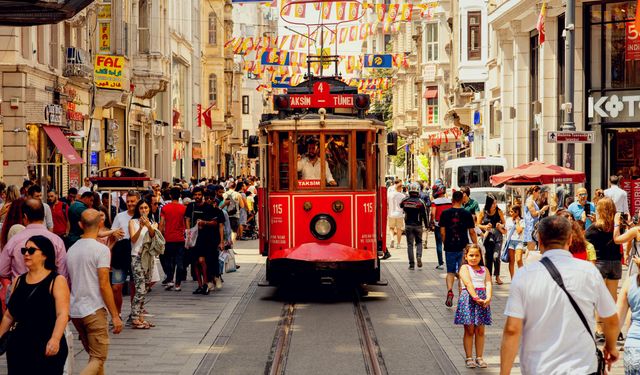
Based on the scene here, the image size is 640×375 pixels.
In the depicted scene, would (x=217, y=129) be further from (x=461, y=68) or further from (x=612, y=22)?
(x=612, y=22)

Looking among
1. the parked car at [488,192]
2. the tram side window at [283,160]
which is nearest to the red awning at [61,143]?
the parked car at [488,192]

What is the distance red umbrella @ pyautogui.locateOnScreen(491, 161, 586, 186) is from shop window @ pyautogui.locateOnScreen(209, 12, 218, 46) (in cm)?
4899

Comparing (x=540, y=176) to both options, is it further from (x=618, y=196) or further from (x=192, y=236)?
(x=192, y=236)

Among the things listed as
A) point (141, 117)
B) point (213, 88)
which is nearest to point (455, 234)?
point (141, 117)

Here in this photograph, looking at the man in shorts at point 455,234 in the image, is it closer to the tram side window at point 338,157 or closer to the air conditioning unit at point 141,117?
the tram side window at point 338,157

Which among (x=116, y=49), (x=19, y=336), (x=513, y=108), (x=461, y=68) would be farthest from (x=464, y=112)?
(x=19, y=336)

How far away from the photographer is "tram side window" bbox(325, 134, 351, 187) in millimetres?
17000

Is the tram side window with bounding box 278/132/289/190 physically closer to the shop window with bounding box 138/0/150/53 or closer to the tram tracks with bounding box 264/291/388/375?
the tram tracks with bounding box 264/291/388/375

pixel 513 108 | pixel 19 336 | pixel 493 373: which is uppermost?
pixel 513 108

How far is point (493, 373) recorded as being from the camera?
10633 millimetres

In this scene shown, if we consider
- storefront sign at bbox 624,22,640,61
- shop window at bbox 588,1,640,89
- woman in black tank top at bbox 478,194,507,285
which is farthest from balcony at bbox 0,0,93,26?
shop window at bbox 588,1,640,89

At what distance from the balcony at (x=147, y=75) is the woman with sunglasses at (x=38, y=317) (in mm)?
34811

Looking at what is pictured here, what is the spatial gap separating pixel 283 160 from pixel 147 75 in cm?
2618

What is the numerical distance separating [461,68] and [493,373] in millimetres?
39475
